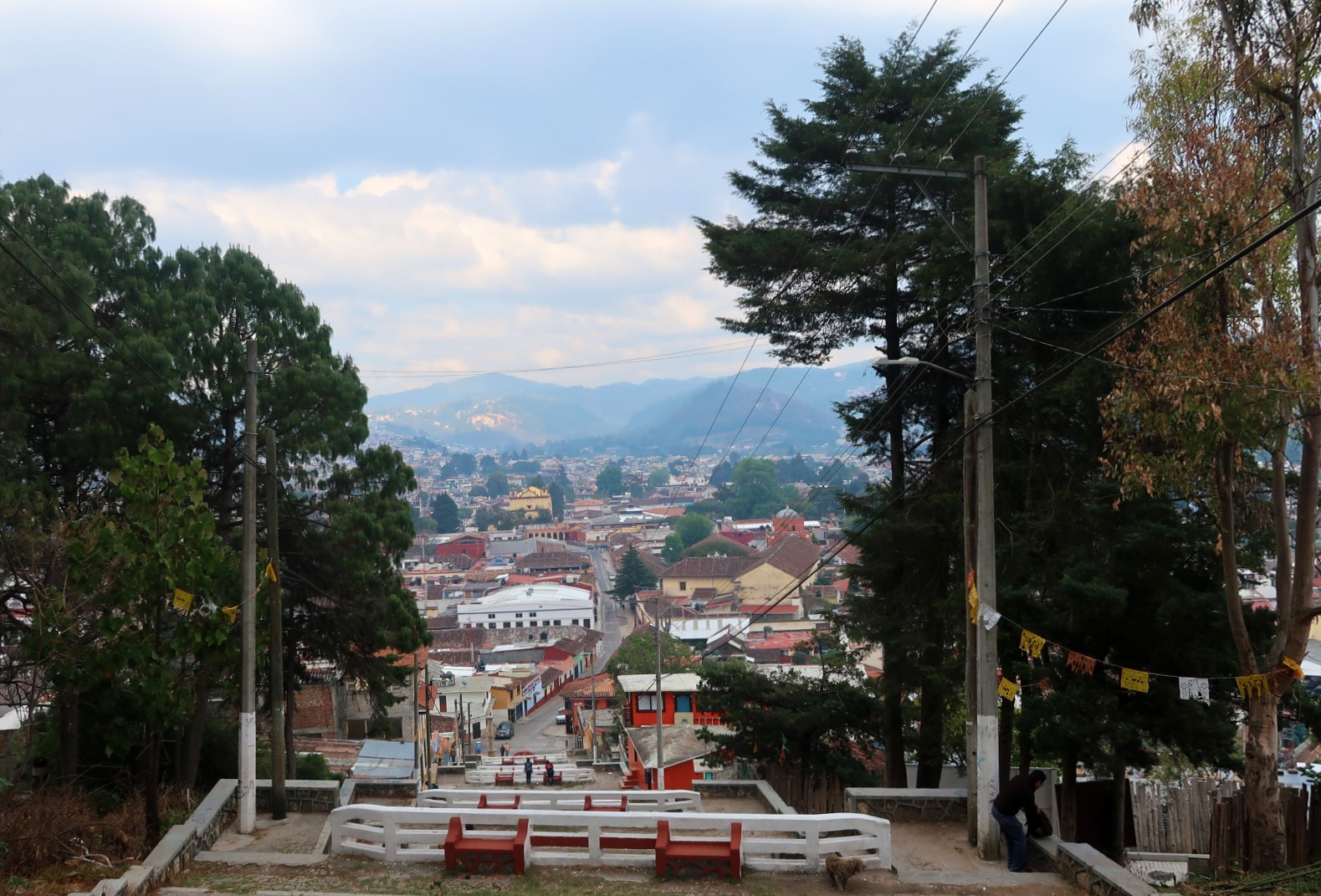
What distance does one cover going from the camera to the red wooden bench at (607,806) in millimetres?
11953

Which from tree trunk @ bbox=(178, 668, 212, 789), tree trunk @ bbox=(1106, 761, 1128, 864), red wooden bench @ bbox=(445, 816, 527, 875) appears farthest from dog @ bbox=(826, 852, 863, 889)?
tree trunk @ bbox=(178, 668, 212, 789)

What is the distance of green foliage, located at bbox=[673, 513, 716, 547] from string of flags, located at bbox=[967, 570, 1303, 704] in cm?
13948

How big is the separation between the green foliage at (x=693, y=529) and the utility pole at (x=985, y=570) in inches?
5558

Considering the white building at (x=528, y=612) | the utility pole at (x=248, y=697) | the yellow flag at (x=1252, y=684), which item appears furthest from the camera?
the white building at (x=528, y=612)

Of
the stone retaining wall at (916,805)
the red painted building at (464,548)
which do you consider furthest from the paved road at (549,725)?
the red painted building at (464,548)

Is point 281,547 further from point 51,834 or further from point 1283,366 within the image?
point 1283,366

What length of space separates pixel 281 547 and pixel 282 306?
4.68 m

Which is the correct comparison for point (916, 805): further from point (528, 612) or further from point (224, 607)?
point (528, 612)

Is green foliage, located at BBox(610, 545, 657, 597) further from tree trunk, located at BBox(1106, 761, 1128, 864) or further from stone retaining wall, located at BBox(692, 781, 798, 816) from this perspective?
tree trunk, located at BBox(1106, 761, 1128, 864)

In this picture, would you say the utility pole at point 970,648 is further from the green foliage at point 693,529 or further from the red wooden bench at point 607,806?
the green foliage at point 693,529

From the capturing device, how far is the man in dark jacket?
34.7 ft

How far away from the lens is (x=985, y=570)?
11.3m

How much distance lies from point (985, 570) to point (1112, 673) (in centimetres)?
301

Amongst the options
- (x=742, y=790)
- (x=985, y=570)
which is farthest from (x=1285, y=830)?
(x=742, y=790)
